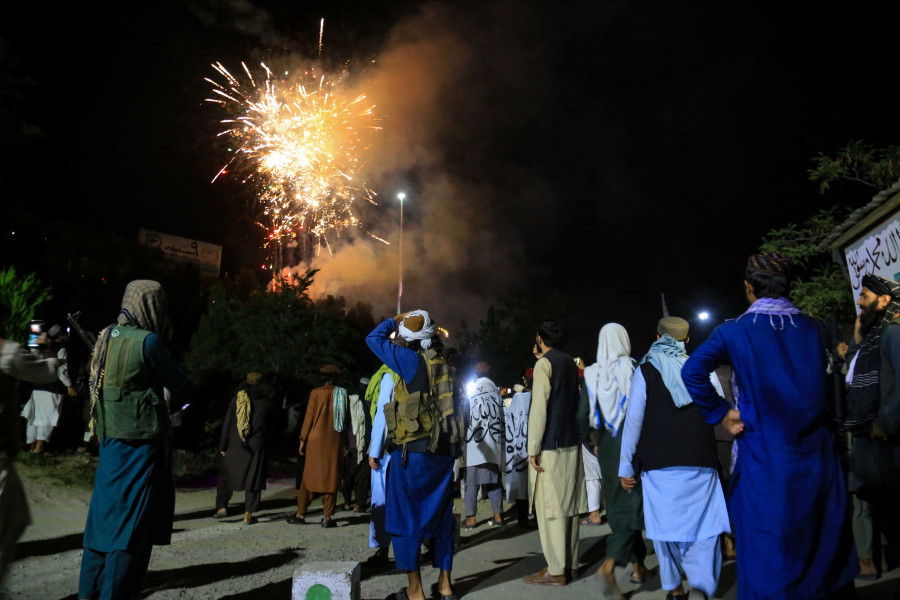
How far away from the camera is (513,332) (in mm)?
39094

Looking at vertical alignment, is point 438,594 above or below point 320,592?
below

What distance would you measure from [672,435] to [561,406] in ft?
4.10

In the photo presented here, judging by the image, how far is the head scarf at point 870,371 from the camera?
4.68 m

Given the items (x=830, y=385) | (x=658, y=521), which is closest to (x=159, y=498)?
(x=658, y=521)

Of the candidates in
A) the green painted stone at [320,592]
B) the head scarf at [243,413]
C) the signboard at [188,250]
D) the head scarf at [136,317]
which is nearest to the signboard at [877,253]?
the green painted stone at [320,592]

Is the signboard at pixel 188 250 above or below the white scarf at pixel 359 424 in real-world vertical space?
above

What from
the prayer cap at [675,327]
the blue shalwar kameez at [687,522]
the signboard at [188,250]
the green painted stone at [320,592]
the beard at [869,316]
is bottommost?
the green painted stone at [320,592]

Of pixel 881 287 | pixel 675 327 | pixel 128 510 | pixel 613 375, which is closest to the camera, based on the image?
pixel 128 510

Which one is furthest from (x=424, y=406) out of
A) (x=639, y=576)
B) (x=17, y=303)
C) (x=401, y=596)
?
(x=17, y=303)

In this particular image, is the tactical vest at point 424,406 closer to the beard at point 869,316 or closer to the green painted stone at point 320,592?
the green painted stone at point 320,592

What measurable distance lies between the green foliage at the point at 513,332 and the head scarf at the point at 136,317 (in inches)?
1273

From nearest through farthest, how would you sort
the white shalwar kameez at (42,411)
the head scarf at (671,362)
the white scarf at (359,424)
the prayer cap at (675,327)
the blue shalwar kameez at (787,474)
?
1. the blue shalwar kameez at (787,474)
2. the head scarf at (671,362)
3. the prayer cap at (675,327)
4. the white scarf at (359,424)
5. the white shalwar kameez at (42,411)

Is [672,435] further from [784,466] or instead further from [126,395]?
[126,395]

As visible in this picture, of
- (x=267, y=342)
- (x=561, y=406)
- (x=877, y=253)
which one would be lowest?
(x=561, y=406)
